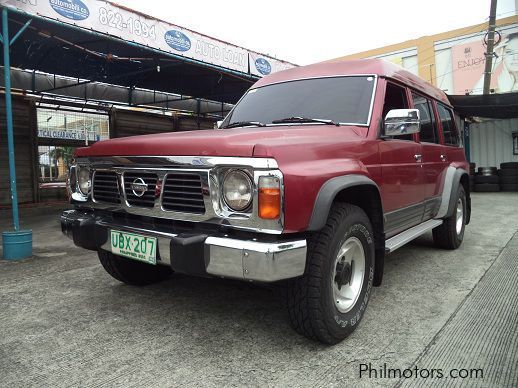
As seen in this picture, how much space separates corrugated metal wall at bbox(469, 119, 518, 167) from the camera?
15.4 metres

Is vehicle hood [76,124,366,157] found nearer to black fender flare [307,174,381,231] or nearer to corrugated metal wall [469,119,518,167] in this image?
black fender flare [307,174,381,231]

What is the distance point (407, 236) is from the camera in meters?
3.63

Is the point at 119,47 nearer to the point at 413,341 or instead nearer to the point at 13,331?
the point at 13,331

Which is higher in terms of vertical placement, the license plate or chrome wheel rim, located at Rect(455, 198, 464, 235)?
the license plate

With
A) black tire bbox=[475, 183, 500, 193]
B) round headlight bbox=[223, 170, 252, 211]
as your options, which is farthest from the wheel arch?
black tire bbox=[475, 183, 500, 193]

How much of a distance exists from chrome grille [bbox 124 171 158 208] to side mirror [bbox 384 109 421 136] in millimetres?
1791

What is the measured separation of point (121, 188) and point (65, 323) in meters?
1.10

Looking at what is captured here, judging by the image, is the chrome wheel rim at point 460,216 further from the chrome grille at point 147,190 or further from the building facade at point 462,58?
the building facade at point 462,58

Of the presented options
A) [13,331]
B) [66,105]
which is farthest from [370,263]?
[66,105]

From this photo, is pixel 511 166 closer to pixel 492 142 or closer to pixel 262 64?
pixel 492 142

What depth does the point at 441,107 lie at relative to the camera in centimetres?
498

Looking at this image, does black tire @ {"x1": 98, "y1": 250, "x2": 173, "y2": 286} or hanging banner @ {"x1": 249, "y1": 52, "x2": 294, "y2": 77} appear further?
hanging banner @ {"x1": 249, "y1": 52, "x2": 294, "y2": 77}

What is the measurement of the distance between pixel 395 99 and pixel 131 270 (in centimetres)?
283

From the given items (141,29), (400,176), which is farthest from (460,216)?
(141,29)
